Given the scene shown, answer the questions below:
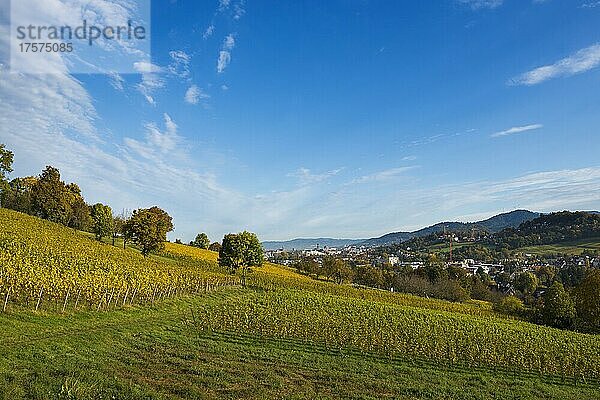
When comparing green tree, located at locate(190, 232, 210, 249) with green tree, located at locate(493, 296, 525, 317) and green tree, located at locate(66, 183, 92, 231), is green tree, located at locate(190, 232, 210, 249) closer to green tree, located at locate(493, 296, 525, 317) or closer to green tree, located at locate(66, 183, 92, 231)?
green tree, located at locate(66, 183, 92, 231)

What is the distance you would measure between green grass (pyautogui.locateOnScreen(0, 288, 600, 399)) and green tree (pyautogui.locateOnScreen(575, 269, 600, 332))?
134ft

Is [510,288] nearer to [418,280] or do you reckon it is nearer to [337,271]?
[418,280]

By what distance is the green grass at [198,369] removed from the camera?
11562 mm

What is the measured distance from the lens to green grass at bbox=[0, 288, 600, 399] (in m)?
11.6

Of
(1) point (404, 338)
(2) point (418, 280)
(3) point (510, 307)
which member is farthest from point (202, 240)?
(1) point (404, 338)

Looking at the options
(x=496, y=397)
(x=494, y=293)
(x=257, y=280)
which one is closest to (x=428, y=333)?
(x=496, y=397)

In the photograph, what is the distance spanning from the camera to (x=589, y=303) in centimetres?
5281

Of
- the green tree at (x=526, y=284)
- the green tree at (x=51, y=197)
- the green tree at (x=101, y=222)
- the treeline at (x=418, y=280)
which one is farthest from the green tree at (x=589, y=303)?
the green tree at (x=51, y=197)

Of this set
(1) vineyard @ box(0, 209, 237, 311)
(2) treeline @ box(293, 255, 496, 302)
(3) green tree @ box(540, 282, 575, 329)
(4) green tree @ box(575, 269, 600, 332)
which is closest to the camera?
(1) vineyard @ box(0, 209, 237, 311)

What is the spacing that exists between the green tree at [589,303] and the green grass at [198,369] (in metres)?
40.7

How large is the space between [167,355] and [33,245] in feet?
62.5

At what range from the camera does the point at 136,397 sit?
10.8m

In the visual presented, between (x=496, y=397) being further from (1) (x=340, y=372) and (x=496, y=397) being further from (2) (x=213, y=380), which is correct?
(2) (x=213, y=380)

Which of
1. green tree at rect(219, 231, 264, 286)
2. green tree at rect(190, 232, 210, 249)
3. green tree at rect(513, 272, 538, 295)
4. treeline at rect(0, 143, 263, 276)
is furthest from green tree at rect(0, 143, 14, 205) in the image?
green tree at rect(513, 272, 538, 295)
